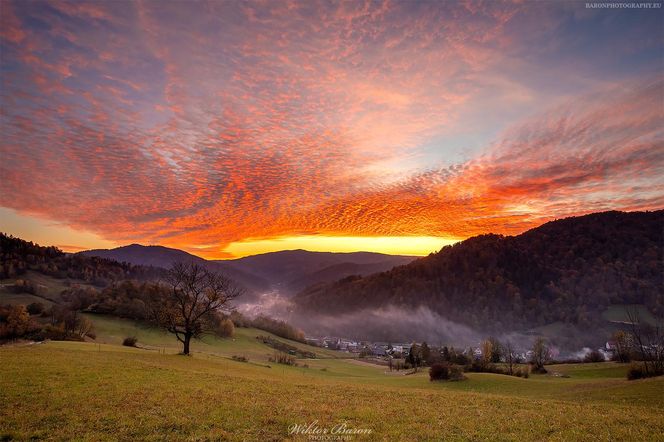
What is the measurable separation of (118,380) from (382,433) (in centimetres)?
2049

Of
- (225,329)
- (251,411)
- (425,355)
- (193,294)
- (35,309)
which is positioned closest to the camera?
(251,411)

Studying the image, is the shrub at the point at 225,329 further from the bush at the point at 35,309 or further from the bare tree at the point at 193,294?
the bare tree at the point at 193,294

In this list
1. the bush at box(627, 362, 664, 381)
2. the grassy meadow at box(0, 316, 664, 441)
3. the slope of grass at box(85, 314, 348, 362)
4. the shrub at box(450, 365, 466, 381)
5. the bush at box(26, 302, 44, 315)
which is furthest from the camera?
the bush at box(26, 302, 44, 315)

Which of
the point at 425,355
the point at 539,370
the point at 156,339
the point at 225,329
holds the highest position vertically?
the point at 225,329

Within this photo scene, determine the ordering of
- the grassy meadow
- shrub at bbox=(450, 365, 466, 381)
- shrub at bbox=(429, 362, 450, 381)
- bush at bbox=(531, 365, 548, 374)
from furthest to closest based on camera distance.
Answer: bush at bbox=(531, 365, 548, 374) → shrub at bbox=(429, 362, 450, 381) → shrub at bbox=(450, 365, 466, 381) → the grassy meadow

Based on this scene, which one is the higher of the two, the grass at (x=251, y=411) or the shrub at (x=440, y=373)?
the grass at (x=251, y=411)

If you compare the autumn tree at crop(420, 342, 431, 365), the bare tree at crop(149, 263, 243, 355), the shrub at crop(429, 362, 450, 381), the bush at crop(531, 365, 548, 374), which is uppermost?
the bare tree at crop(149, 263, 243, 355)

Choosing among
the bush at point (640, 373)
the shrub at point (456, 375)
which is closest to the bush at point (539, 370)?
the shrub at point (456, 375)

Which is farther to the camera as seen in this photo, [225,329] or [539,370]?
[225,329]

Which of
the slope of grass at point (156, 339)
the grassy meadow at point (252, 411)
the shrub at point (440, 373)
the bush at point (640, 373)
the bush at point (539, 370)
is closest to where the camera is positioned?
the grassy meadow at point (252, 411)

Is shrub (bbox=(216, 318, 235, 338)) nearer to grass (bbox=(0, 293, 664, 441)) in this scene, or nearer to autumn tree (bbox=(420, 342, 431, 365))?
autumn tree (bbox=(420, 342, 431, 365))

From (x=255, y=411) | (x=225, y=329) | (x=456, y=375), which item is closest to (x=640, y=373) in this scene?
(x=456, y=375)

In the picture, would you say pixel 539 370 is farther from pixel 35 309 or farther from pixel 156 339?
pixel 35 309

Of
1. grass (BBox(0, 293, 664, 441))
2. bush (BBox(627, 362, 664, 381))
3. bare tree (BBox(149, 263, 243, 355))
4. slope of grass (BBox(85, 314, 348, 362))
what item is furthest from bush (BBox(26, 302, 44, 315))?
bush (BBox(627, 362, 664, 381))
